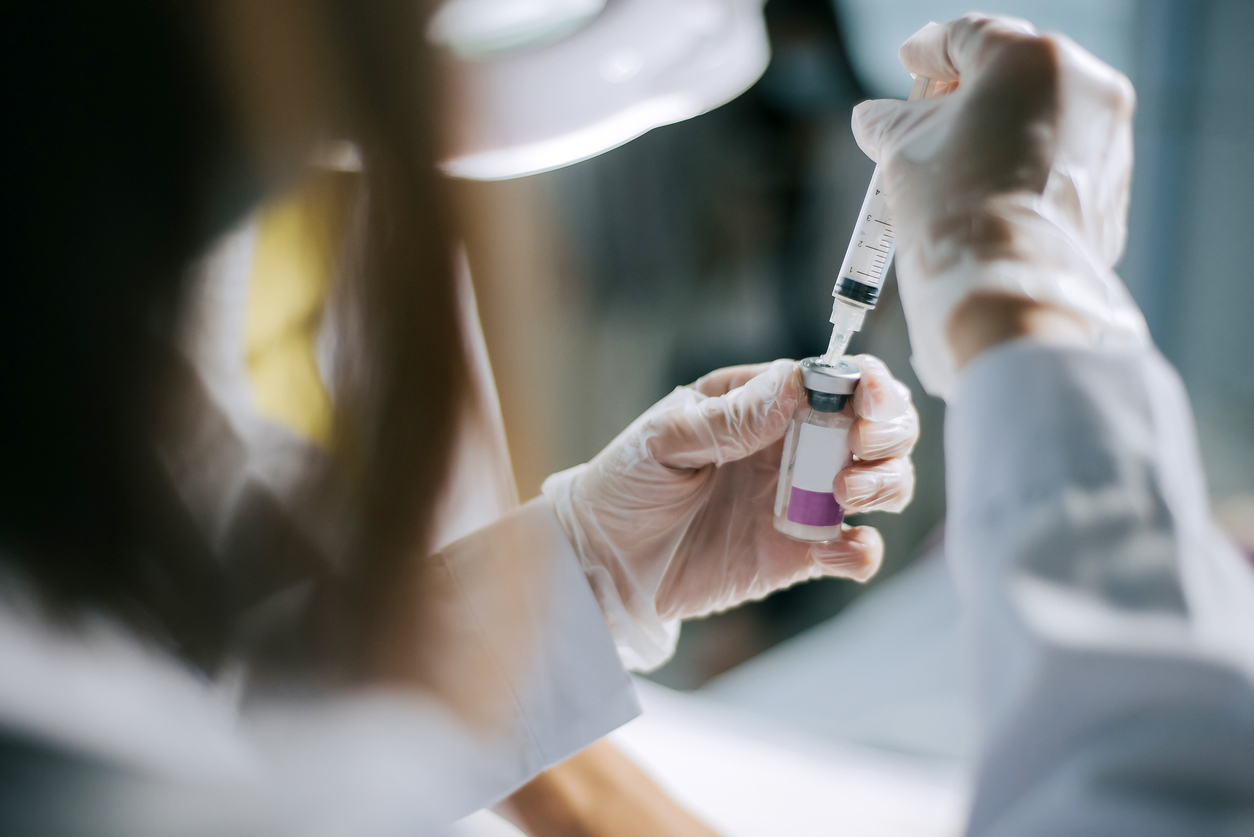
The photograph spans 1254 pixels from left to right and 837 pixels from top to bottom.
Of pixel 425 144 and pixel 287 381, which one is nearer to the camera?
pixel 287 381

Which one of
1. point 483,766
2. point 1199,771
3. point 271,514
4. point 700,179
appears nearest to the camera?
point 1199,771

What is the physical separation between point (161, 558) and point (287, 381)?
0.20 meters

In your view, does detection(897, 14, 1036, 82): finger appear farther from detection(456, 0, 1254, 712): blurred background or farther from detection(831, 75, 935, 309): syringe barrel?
detection(456, 0, 1254, 712): blurred background

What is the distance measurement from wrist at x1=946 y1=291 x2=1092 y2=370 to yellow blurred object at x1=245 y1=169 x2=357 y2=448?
624 mm

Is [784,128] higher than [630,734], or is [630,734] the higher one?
[784,128]

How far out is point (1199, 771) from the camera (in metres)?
0.38

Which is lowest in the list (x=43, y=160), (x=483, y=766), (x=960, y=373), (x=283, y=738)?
(x=483, y=766)

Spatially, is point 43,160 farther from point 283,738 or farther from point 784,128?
point 784,128

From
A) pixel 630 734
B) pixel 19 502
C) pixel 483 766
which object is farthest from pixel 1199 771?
pixel 630 734

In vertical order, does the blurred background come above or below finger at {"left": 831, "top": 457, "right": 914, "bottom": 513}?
above

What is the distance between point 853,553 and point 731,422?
23 cm

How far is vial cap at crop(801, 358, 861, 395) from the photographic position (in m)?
0.72

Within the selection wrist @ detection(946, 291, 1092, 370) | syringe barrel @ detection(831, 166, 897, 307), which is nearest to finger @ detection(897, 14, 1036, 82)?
syringe barrel @ detection(831, 166, 897, 307)

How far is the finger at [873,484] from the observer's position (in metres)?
0.75
